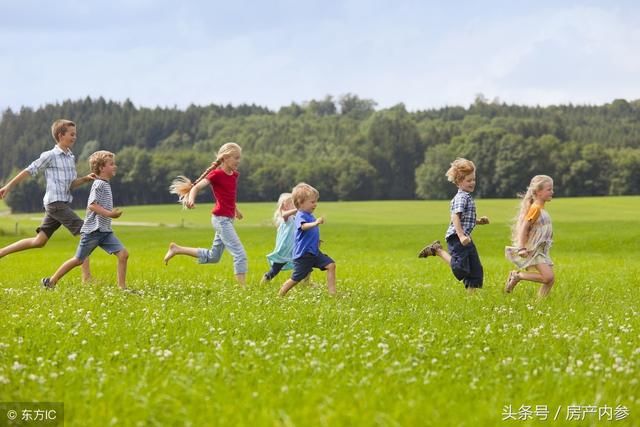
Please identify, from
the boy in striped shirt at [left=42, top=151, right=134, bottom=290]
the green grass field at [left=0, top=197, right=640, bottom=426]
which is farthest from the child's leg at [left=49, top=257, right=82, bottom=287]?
the green grass field at [left=0, top=197, right=640, bottom=426]

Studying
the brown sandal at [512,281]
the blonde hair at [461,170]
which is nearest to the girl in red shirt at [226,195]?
the blonde hair at [461,170]

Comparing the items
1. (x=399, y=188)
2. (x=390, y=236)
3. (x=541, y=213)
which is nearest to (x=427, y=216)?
(x=390, y=236)

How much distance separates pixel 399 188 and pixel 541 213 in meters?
129

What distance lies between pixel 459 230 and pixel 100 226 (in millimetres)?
5824

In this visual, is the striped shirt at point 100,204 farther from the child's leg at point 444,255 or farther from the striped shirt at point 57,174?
the child's leg at point 444,255

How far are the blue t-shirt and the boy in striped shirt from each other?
282 cm

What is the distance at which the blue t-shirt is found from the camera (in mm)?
12016

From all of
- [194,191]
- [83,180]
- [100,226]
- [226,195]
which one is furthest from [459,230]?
[83,180]

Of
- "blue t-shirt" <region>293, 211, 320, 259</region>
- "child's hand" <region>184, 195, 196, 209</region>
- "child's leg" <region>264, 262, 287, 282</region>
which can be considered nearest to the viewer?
"blue t-shirt" <region>293, 211, 320, 259</region>

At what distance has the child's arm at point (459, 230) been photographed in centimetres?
1195

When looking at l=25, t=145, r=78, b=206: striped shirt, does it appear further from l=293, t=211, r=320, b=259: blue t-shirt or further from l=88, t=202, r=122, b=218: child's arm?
l=293, t=211, r=320, b=259: blue t-shirt

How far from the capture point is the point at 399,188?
140250mm

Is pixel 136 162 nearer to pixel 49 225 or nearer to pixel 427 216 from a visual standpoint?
pixel 427 216

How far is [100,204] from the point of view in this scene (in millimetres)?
12336
